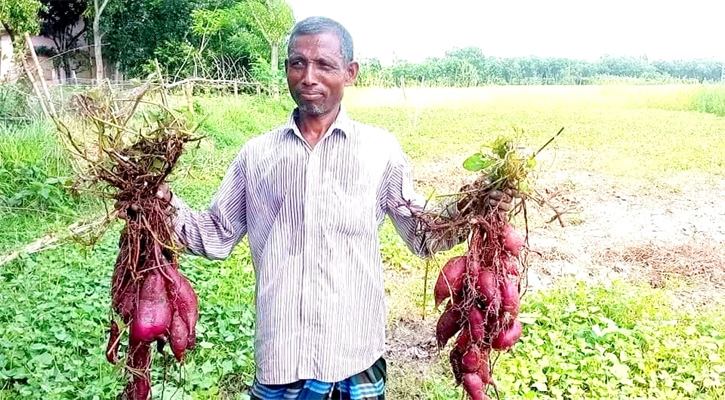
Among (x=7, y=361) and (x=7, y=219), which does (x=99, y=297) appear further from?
(x=7, y=219)

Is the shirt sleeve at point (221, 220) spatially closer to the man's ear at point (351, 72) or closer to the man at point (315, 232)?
the man at point (315, 232)

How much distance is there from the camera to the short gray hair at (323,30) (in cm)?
191

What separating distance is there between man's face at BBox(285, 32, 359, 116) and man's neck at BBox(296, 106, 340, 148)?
1.3 inches

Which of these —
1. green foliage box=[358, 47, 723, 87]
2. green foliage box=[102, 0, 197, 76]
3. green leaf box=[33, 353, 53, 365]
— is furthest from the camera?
green foliage box=[358, 47, 723, 87]

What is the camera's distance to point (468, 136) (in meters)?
14.1

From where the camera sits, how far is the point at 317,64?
189 centimetres

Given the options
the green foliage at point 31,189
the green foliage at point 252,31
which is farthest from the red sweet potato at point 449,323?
the green foliage at point 252,31

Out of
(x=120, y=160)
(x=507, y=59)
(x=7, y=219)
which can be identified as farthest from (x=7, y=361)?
(x=507, y=59)

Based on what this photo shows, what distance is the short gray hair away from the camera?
6.27 feet

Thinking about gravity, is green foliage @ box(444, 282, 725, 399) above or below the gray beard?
below

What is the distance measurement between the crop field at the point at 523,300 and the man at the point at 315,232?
25 centimetres

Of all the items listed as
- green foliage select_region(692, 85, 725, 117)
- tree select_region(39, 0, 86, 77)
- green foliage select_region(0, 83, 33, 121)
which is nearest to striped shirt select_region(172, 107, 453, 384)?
green foliage select_region(0, 83, 33, 121)

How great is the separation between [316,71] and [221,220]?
53cm

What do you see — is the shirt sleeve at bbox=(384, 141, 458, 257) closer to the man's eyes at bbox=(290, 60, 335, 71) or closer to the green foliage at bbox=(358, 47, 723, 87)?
the man's eyes at bbox=(290, 60, 335, 71)
